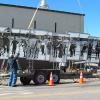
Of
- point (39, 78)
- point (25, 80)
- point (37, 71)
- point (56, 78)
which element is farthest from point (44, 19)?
point (39, 78)

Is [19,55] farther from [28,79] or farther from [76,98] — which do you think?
[76,98]

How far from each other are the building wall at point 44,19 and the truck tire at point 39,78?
70.4ft

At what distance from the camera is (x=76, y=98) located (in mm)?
16656

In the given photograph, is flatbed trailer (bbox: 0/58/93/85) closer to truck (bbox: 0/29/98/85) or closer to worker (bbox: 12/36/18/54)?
truck (bbox: 0/29/98/85)

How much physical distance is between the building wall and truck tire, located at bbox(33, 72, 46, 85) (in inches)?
845

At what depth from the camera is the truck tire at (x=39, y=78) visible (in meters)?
25.3

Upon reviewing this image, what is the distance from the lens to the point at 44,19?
51.9 meters

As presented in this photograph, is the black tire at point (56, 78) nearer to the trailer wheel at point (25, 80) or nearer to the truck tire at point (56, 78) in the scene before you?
the truck tire at point (56, 78)

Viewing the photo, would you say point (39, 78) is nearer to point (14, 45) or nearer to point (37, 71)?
point (37, 71)

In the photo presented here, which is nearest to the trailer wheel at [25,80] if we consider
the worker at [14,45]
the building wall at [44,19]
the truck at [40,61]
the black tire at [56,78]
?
the truck at [40,61]

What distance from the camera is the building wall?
160ft

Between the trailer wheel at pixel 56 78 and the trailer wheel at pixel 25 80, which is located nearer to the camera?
the trailer wheel at pixel 25 80

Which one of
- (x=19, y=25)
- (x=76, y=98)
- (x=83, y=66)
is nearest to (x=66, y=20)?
(x=19, y=25)

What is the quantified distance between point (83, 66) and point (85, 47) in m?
1.44
